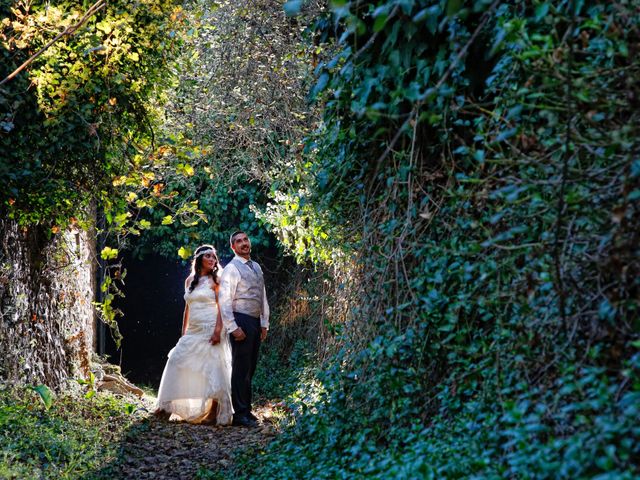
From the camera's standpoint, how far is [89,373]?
9398 mm

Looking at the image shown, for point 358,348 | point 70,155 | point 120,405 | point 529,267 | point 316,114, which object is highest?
point 316,114

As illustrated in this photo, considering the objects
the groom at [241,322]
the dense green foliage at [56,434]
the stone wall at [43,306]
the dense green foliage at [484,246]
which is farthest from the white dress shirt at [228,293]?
the dense green foliage at [484,246]

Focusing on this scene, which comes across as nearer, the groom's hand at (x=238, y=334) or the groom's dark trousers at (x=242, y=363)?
the groom's hand at (x=238, y=334)

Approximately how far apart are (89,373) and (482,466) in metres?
6.72

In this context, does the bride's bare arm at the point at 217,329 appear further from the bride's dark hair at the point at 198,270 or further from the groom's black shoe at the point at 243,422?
the groom's black shoe at the point at 243,422

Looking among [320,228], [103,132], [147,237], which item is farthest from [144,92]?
[147,237]

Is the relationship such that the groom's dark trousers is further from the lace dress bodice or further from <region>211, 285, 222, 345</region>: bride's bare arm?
the lace dress bodice

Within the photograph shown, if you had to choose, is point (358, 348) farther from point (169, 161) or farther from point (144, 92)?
point (169, 161)

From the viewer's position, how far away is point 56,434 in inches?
269

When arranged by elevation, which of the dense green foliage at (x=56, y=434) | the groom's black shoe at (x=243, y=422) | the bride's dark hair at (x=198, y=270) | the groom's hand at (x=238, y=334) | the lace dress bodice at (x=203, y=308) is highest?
the bride's dark hair at (x=198, y=270)

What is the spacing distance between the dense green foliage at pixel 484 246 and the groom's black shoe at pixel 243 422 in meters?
2.61

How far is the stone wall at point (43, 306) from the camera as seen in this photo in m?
7.64

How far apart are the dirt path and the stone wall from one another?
1093 mm

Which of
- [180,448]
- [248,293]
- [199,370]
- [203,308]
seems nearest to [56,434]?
[180,448]
